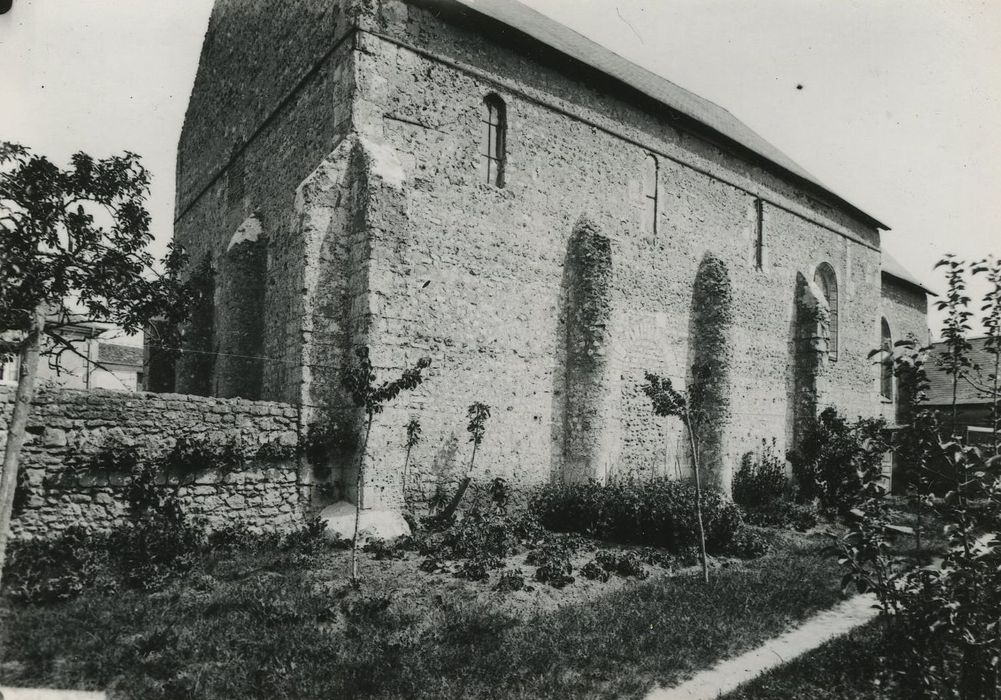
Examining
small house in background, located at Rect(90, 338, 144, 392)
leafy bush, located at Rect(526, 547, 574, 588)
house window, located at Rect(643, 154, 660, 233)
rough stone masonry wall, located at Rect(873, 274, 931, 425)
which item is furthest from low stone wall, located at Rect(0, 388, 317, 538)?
small house in background, located at Rect(90, 338, 144, 392)

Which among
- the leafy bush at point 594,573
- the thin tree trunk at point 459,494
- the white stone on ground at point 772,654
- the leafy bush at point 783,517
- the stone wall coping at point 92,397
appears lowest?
the white stone on ground at point 772,654

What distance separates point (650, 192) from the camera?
14.9 metres

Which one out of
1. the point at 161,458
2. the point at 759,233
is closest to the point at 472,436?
the point at 161,458

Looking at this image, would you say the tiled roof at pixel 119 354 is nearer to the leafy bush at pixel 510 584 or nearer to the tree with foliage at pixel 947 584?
the leafy bush at pixel 510 584

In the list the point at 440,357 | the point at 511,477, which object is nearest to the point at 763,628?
the point at 511,477

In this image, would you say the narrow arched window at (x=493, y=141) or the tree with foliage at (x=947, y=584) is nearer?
the tree with foliage at (x=947, y=584)

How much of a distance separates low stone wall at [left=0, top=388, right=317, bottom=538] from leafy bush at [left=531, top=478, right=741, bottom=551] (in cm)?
468

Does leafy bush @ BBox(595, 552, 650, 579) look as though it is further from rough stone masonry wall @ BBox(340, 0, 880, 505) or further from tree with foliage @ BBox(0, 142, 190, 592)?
tree with foliage @ BBox(0, 142, 190, 592)

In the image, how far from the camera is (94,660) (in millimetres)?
5297

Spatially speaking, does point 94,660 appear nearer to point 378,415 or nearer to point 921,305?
point 378,415

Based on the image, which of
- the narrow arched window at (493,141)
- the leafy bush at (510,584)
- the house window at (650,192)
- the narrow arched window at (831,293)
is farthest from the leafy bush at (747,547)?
the narrow arched window at (831,293)

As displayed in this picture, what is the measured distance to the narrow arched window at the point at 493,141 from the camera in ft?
39.5

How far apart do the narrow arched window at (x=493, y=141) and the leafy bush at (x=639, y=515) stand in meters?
6.50

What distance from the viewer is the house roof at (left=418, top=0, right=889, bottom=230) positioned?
12.3 meters
